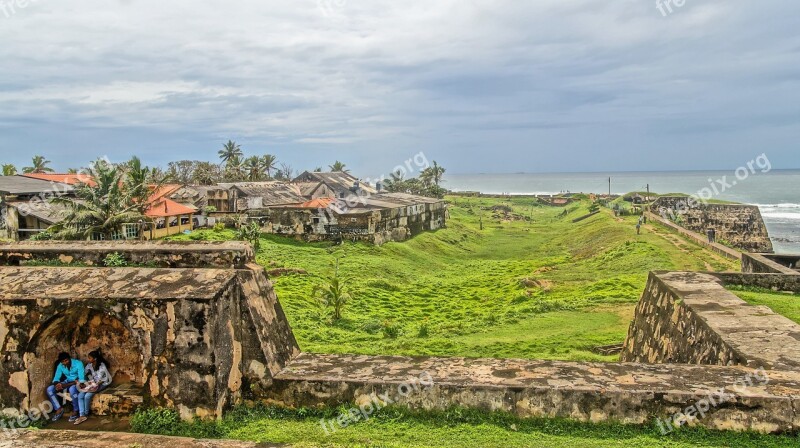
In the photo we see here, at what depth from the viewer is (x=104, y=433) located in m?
5.70

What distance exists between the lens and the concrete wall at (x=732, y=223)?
3819 cm

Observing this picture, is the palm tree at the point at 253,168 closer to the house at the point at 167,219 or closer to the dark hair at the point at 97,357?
the house at the point at 167,219

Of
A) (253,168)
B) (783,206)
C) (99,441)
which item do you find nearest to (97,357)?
(99,441)

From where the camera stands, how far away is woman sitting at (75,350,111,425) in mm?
6613

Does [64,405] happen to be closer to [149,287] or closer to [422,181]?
[149,287]

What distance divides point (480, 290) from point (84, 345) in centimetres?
2026

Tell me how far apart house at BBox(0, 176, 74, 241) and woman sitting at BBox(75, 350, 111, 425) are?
29.3 meters

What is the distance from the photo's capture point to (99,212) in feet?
87.9

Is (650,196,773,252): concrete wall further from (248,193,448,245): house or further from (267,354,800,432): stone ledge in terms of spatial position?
(267,354,800,432): stone ledge

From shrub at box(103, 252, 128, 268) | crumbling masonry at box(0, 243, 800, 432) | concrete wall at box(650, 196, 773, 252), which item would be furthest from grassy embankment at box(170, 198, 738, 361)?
shrub at box(103, 252, 128, 268)

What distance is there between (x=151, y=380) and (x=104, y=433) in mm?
698

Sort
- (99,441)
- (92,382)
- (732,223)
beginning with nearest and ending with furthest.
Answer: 1. (99,441)
2. (92,382)
3. (732,223)

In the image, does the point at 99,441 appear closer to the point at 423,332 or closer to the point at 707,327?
the point at 707,327

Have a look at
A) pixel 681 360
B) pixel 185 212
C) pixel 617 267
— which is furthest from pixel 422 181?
pixel 681 360
